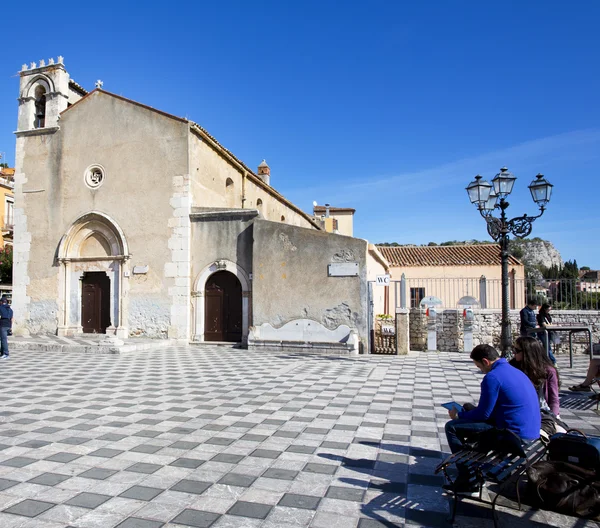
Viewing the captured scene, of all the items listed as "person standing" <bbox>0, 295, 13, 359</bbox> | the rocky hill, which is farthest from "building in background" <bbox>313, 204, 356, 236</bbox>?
the rocky hill

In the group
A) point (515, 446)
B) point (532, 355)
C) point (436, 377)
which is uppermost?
point (532, 355)

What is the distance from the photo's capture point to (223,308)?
54.2 feet

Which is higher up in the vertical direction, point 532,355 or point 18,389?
point 532,355

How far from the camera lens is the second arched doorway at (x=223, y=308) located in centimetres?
1639

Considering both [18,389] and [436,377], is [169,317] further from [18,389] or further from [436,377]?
[436,377]

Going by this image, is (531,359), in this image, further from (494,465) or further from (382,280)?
(382,280)

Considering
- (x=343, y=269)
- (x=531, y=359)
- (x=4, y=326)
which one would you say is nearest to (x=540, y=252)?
(x=343, y=269)

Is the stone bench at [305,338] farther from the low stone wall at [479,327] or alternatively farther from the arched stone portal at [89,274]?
the arched stone portal at [89,274]

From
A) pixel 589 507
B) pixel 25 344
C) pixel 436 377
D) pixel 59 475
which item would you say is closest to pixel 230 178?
pixel 25 344

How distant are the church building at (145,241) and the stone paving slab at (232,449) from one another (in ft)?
16.5

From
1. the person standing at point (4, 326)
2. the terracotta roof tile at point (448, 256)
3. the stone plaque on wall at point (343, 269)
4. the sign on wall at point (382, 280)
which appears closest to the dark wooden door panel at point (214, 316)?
the stone plaque on wall at point (343, 269)

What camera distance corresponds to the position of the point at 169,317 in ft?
54.3

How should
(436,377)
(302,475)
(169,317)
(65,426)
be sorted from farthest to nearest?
(169,317)
(436,377)
(65,426)
(302,475)

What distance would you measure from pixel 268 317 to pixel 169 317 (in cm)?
388
